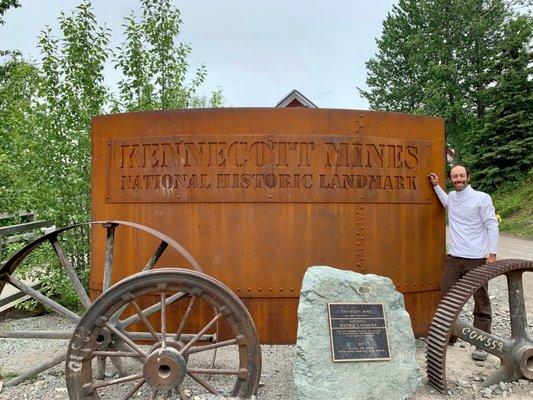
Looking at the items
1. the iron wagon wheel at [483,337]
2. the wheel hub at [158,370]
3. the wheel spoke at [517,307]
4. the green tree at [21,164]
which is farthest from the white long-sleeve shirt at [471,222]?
the green tree at [21,164]

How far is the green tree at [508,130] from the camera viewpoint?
22.3m

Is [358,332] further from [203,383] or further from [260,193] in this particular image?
[260,193]

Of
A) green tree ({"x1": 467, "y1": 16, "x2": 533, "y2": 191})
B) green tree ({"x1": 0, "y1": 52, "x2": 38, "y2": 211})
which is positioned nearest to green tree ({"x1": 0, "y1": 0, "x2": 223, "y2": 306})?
green tree ({"x1": 0, "y1": 52, "x2": 38, "y2": 211})

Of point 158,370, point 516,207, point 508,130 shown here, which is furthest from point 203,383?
point 508,130

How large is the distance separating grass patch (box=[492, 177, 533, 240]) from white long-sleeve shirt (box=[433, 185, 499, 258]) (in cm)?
1458

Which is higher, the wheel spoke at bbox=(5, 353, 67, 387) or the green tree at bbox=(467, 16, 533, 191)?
the green tree at bbox=(467, 16, 533, 191)

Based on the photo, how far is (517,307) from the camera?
4.43m

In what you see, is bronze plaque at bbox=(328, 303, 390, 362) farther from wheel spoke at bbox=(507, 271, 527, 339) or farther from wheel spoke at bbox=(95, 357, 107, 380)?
wheel spoke at bbox=(95, 357, 107, 380)

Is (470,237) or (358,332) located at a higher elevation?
(470,237)

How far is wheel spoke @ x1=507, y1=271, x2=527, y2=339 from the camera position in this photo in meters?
4.36

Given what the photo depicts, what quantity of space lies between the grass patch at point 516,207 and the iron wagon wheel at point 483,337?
15.1 metres

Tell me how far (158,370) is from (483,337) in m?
2.81

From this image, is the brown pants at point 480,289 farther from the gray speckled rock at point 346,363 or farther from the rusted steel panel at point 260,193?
the gray speckled rock at point 346,363

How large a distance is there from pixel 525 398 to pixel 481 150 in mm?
21757
